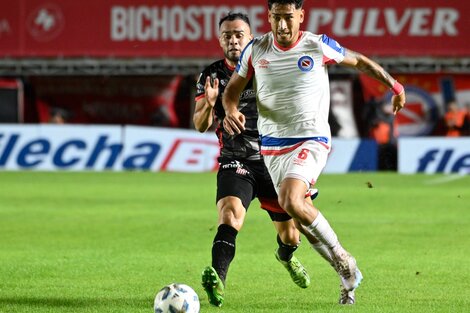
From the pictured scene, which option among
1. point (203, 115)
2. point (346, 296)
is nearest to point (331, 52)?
point (203, 115)

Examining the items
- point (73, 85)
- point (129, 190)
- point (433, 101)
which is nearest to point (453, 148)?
point (433, 101)

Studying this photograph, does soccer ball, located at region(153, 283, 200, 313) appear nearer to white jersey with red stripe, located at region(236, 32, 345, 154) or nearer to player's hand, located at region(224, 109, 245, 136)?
player's hand, located at region(224, 109, 245, 136)

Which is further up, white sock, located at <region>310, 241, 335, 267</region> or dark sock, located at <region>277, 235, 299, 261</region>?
white sock, located at <region>310, 241, 335, 267</region>

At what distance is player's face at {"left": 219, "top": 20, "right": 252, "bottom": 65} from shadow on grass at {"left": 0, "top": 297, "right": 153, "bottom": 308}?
6.58 feet

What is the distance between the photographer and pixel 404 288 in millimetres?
9250

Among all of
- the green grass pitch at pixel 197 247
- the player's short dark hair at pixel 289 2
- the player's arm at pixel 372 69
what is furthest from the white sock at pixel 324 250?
the player's short dark hair at pixel 289 2

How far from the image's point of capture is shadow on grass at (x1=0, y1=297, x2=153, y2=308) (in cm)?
834

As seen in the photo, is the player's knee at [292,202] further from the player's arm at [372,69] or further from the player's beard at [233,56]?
the player's beard at [233,56]

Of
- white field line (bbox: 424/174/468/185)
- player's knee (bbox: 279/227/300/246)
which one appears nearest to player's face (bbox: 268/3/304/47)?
player's knee (bbox: 279/227/300/246)

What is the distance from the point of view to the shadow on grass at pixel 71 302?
8344 mm

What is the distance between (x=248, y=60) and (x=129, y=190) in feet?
42.0

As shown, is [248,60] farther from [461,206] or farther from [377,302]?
[461,206]

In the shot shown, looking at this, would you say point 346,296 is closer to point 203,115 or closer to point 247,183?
point 247,183

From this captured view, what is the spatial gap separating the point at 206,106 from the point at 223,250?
3.60 feet
